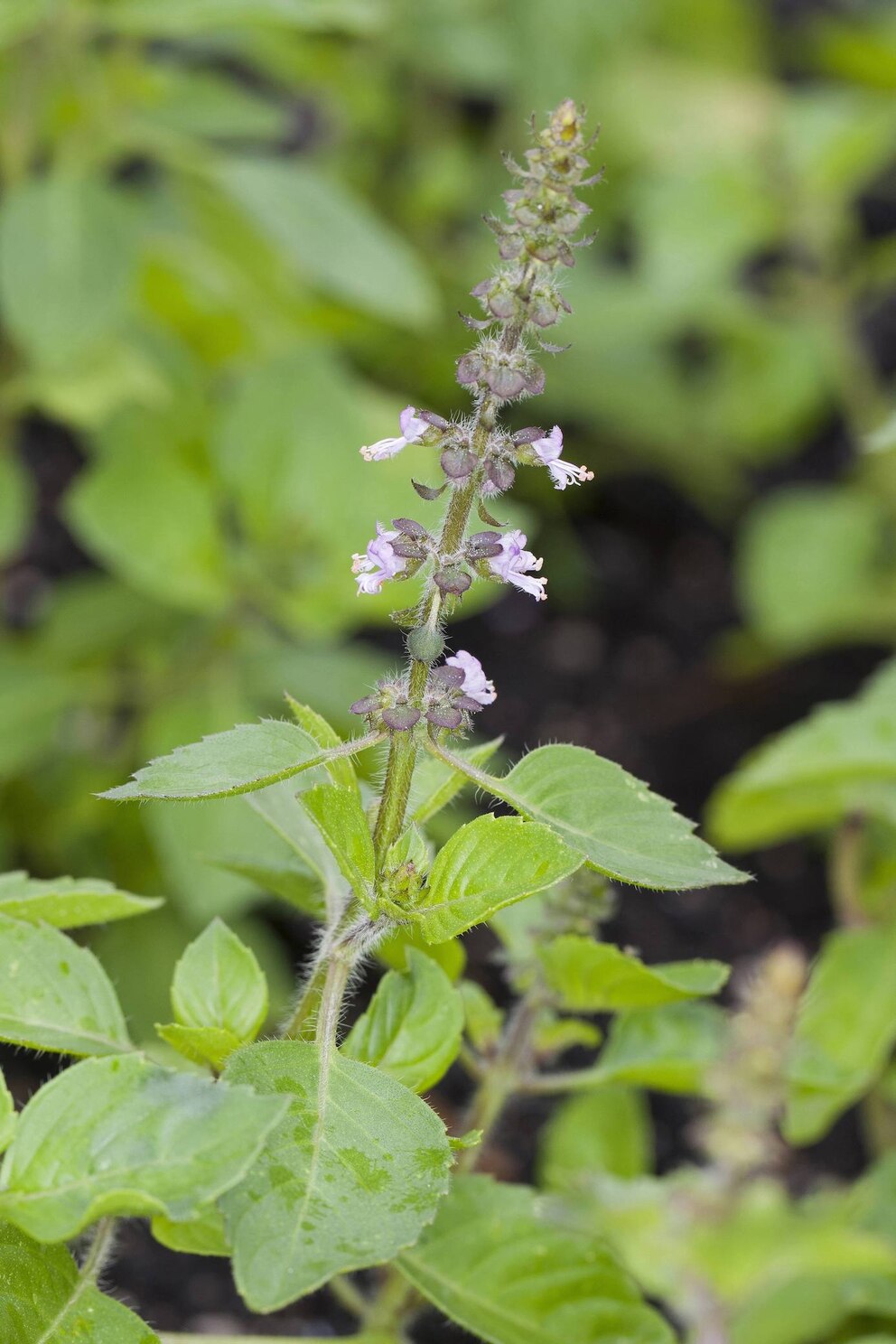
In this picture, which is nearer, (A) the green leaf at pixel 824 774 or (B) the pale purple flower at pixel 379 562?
(B) the pale purple flower at pixel 379 562

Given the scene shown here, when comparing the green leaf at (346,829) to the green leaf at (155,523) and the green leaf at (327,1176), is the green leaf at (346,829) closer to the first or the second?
the green leaf at (327,1176)

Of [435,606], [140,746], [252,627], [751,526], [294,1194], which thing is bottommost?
[294,1194]

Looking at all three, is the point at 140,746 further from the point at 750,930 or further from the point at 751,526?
the point at 751,526

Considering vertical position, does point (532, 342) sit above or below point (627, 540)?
below

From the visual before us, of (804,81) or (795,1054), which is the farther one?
(804,81)

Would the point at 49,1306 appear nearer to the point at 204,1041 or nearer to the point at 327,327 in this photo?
the point at 204,1041

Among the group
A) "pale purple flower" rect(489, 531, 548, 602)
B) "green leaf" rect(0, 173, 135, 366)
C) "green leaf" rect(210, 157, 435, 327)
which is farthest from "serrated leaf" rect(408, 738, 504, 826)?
"green leaf" rect(210, 157, 435, 327)

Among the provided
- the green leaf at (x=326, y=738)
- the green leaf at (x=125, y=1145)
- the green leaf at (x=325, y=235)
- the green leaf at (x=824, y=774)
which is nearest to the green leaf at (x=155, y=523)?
the green leaf at (x=325, y=235)

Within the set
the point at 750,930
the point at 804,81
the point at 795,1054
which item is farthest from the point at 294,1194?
the point at 804,81
